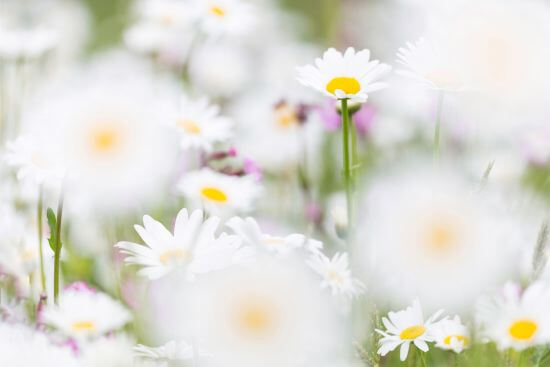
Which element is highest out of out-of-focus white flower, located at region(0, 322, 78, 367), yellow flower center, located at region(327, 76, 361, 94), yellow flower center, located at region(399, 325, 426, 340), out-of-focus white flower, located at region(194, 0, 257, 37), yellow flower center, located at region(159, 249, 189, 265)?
out-of-focus white flower, located at region(194, 0, 257, 37)

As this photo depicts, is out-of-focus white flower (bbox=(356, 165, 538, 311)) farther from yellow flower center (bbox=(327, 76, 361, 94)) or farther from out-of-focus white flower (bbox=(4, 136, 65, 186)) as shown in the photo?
out-of-focus white flower (bbox=(4, 136, 65, 186))

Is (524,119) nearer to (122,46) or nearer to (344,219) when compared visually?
(344,219)

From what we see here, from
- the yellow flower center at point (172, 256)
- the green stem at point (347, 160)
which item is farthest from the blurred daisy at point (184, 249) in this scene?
the green stem at point (347, 160)

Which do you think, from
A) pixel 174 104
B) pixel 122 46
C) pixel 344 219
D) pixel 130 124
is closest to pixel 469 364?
pixel 344 219

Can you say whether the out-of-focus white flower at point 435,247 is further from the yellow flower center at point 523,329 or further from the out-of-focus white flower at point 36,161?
the out-of-focus white flower at point 36,161

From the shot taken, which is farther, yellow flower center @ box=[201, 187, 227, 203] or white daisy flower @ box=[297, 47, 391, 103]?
yellow flower center @ box=[201, 187, 227, 203]

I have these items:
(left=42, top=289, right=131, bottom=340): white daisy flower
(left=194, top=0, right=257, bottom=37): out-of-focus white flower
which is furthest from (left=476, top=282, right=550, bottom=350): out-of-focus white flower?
(left=194, top=0, right=257, bottom=37): out-of-focus white flower
